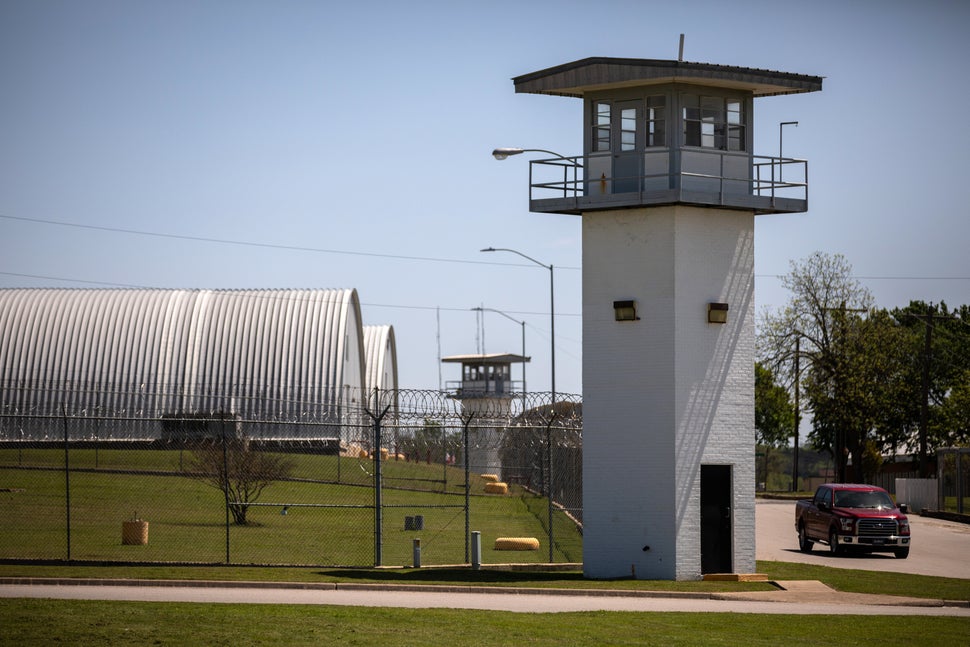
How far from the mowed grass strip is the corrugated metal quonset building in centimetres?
5132

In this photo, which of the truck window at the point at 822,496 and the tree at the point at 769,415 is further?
the tree at the point at 769,415

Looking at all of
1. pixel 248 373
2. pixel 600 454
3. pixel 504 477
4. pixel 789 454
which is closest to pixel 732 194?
pixel 600 454

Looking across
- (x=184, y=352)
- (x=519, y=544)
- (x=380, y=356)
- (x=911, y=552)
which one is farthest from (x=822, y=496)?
(x=380, y=356)

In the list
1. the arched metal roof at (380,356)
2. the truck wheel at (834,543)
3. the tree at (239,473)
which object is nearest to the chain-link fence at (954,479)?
the truck wheel at (834,543)

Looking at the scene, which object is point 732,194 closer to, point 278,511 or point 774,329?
point 278,511

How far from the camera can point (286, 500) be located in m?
41.5

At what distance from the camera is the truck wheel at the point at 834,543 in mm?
A: 33841

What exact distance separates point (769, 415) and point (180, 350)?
6021 cm

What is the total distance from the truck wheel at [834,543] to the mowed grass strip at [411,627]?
48.3ft

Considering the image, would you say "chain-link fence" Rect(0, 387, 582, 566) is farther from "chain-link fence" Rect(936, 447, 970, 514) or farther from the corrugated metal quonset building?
"chain-link fence" Rect(936, 447, 970, 514)

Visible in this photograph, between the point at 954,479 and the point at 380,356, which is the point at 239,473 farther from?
the point at 380,356

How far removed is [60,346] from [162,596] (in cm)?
5857

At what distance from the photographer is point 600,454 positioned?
82.6 ft

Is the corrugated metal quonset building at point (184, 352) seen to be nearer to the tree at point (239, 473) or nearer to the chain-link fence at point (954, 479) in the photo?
the tree at point (239, 473)
